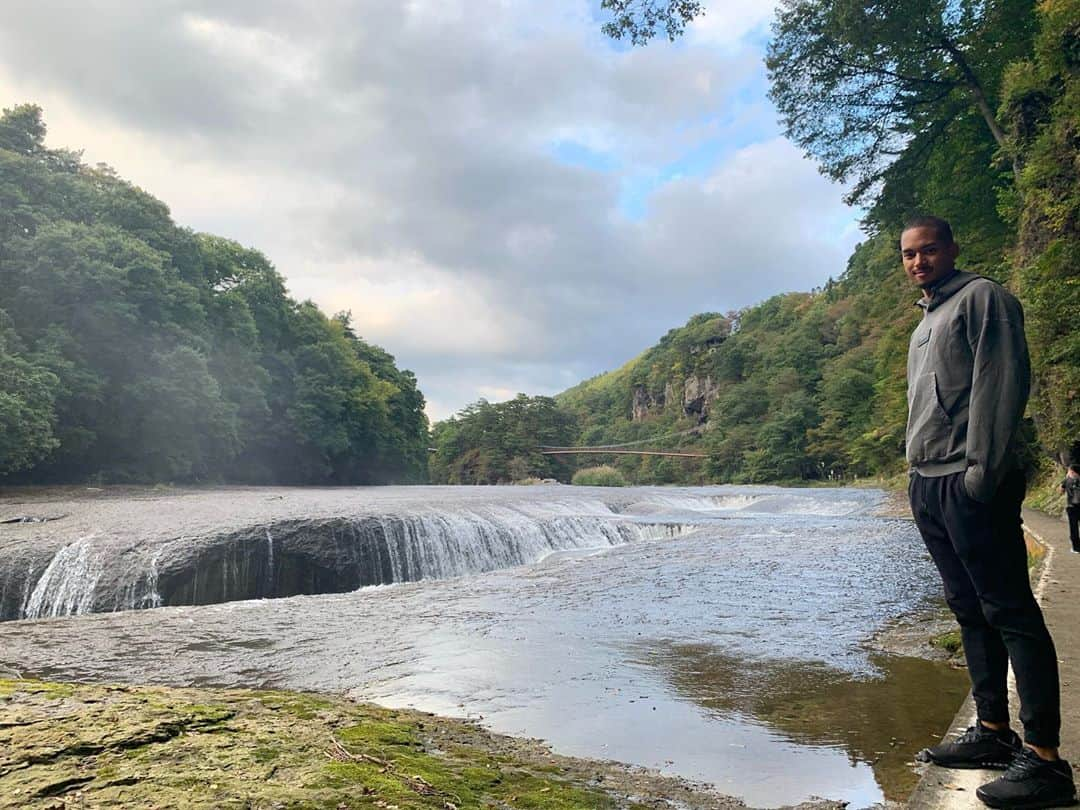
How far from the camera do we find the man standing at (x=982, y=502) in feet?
6.55

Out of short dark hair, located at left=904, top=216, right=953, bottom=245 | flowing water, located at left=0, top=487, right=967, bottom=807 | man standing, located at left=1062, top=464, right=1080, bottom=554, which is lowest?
flowing water, located at left=0, top=487, right=967, bottom=807

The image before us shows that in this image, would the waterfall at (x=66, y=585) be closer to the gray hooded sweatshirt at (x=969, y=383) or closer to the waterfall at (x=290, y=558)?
the waterfall at (x=290, y=558)

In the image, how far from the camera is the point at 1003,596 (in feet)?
6.79

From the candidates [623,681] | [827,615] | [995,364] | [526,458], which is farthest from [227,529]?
[526,458]

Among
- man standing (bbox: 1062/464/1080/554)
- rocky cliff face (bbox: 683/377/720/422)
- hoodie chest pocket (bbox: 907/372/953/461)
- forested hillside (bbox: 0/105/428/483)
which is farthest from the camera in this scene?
rocky cliff face (bbox: 683/377/720/422)

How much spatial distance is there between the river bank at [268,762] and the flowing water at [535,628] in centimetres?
44

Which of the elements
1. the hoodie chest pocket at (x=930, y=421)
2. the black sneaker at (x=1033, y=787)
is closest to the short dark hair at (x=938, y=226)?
the hoodie chest pocket at (x=930, y=421)

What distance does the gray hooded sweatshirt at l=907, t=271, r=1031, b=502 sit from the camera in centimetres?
201

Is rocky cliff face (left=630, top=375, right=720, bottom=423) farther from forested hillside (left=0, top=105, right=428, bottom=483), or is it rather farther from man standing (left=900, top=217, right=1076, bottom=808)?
man standing (left=900, top=217, right=1076, bottom=808)

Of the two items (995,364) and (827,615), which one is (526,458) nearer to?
(827,615)

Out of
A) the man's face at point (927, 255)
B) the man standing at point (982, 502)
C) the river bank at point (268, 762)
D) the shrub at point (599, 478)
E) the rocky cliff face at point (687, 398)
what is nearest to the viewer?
the river bank at point (268, 762)

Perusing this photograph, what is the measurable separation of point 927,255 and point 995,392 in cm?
62

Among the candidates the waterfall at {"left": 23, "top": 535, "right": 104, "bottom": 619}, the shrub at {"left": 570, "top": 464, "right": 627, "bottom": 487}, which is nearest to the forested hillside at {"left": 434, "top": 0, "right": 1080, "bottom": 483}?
the waterfall at {"left": 23, "top": 535, "right": 104, "bottom": 619}

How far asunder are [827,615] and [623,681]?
9.77 ft
